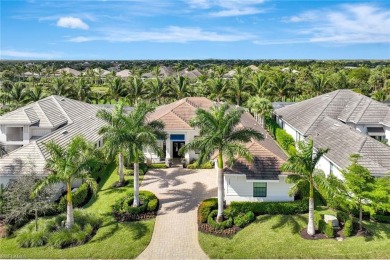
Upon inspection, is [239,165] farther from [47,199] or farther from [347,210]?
[47,199]

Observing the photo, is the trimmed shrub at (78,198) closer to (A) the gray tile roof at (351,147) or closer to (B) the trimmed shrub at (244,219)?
(B) the trimmed shrub at (244,219)

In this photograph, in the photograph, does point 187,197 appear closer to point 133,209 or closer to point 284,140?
point 133,209

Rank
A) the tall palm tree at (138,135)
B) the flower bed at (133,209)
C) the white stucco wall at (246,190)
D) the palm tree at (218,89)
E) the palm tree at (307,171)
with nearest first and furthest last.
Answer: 1. the palm tree at (307,171)
2. the tall palm tree at (138,135)
3. the flower bed at (133,209)
4. the white stucco wall at (246,190)
5. the palm tree at (218,89)

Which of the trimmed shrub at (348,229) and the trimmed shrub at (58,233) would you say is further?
the trimmed shrub at (348,229)

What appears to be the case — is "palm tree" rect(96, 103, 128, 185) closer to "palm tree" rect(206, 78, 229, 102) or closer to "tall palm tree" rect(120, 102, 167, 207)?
"tall palm tree" rect(120, 102, 167, 207)

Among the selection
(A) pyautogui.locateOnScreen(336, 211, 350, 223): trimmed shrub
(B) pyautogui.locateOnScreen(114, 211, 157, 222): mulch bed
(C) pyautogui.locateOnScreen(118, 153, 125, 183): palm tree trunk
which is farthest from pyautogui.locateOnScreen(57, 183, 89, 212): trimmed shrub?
(A) pyautogui.locateOnScreen(336, 211, 350, 223): trimmed shrub

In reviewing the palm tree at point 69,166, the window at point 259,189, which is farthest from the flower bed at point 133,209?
the window at point 259,189

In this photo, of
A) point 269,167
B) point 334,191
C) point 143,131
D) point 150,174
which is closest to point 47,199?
point 143,131
